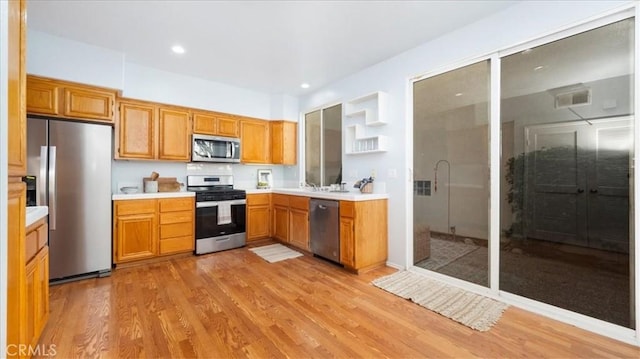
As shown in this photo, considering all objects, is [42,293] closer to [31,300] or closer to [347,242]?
[31,300]

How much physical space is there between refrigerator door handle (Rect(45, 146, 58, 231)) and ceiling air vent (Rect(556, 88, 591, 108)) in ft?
16.3

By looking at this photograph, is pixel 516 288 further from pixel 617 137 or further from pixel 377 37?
pixel 377 37

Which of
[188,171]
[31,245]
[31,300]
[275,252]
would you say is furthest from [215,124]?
[31,300]

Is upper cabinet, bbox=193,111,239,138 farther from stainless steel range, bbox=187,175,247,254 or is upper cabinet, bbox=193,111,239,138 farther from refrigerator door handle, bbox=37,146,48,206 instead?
refrigerator door handle, bbox=37,146,48,206

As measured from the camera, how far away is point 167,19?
2.64 m

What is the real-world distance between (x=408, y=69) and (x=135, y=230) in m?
4.01

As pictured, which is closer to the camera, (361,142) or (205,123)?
(361,142)

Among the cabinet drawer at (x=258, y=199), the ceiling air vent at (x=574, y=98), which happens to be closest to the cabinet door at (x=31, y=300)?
the cabinet drawer at (x=258, y=199)

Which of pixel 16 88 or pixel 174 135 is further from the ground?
pixel 174 135

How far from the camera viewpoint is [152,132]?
3.83 meters

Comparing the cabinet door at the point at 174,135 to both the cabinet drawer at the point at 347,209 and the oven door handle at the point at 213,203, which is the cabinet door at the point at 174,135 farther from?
the cabinet drawer at the point at 347,209

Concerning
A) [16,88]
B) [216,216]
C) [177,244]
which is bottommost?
[177,244]

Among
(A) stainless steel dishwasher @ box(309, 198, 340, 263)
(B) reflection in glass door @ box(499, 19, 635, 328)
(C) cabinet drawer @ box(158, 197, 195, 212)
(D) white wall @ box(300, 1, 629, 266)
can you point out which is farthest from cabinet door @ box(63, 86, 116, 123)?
(B) reflection in glass door @ box(499, 19, 635, 328)

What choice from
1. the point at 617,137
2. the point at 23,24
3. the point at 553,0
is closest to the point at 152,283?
the point at 23,24
